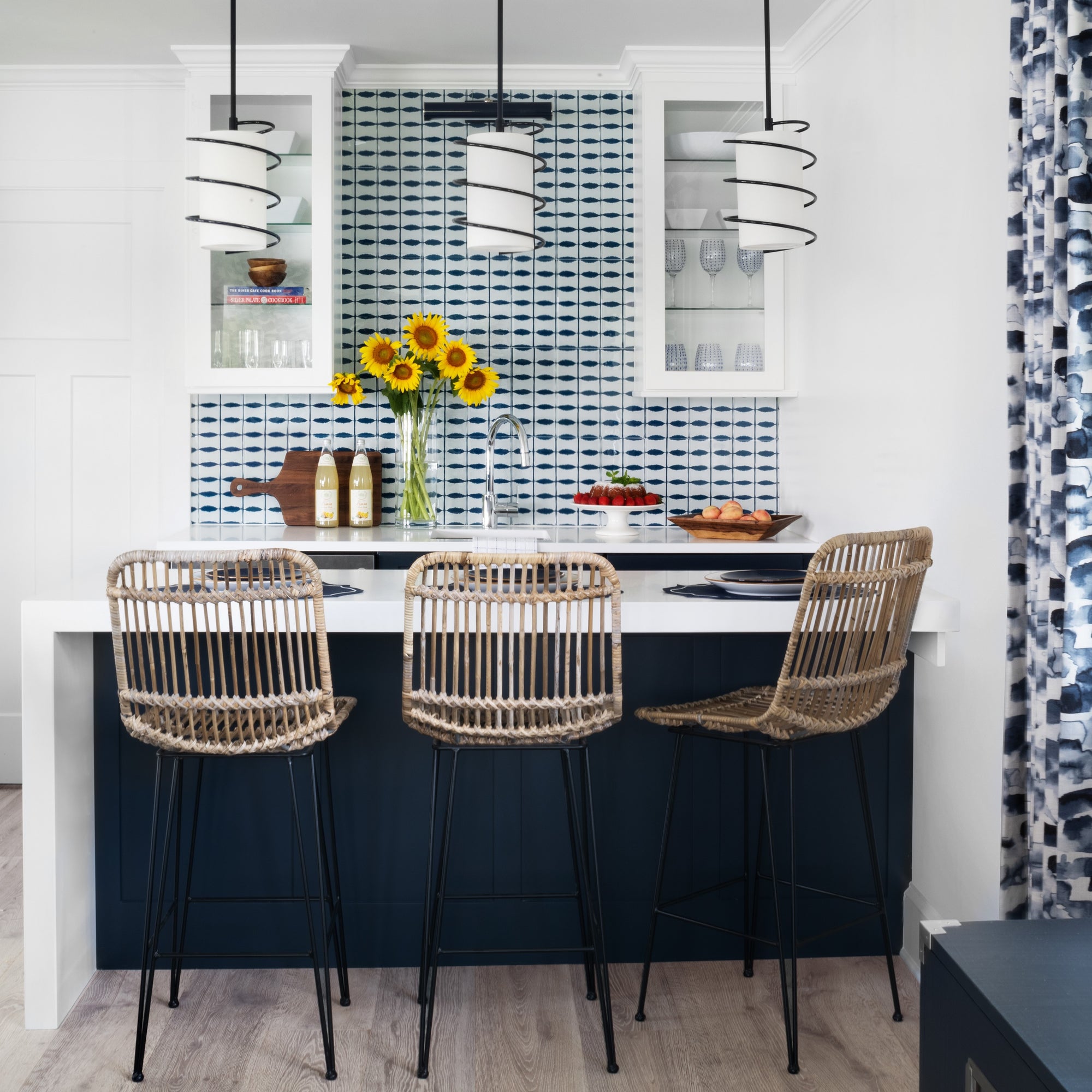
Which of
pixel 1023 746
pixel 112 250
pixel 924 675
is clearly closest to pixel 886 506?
pixel 924 675

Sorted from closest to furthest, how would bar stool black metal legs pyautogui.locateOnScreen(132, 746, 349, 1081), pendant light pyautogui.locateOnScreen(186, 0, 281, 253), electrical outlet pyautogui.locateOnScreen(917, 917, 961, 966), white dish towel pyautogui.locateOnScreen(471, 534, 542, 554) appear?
electrical outlet pyautogui.locateOnScreen(917, 917, 961, 966) → bar stool black metal legs pyautogui.locateOnScreen(132, 746, 349, 1081) → pendant light pyautogui.locateOnScreen(186, 0, 281, 253) → white dish towel pyautogui.locateOnScreen(471, 534, 542, 554)

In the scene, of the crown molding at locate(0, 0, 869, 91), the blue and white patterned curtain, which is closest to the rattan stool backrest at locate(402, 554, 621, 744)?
the blue and white patterned curtain

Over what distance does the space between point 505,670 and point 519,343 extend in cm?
218

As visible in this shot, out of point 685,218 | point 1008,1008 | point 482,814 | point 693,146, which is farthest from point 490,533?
point 1008,1008

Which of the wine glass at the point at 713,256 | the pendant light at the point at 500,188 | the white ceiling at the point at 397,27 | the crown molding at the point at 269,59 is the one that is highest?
the white ceiling at the point at 397,27

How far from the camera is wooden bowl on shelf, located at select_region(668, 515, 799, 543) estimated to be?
3631 millimetres

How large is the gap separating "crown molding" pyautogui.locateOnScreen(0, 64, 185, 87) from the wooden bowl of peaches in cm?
248

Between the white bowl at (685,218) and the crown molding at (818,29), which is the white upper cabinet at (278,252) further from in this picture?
A: the crown molding at (818,29)

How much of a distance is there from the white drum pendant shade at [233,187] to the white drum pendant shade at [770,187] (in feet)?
3.62

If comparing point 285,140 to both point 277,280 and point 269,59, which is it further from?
point 277,280

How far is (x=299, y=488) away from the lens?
13.2ft

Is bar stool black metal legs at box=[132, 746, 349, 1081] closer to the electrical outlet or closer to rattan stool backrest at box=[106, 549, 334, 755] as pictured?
rattan stool backrest at box=[106, 549, 334, 755]

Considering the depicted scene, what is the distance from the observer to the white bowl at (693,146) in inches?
149

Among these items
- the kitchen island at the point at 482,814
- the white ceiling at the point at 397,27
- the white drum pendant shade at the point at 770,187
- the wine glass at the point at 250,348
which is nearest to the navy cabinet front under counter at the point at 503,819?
the kitchen island at the point at 482,814
